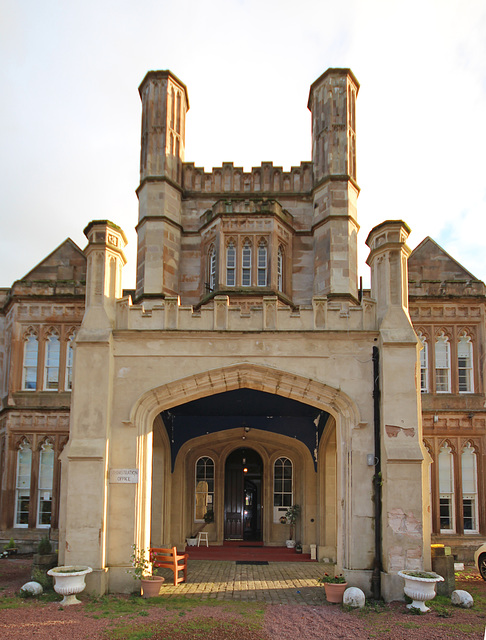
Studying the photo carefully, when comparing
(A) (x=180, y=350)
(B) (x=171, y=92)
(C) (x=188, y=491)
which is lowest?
(C) (x=188, y=491)

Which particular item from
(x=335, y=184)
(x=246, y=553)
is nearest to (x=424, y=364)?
(x=335, y=184)

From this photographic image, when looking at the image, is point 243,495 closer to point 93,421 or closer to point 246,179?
point 93,421

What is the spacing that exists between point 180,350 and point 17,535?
10291mm

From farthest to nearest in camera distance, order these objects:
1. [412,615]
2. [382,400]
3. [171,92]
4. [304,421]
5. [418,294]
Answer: [171,92]
[418,294]
[304,421]
[382,400]
[412,615]

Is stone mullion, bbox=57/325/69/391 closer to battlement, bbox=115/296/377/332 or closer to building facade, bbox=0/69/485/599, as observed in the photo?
building facade, bbox=0/69/485/599

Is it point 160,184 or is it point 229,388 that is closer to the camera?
point 229,388

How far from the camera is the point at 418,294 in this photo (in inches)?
801

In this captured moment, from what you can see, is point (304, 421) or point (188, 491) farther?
point (188, 491)

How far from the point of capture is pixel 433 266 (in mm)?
21438

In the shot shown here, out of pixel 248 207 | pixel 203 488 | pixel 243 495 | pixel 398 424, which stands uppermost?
pixel 248 207

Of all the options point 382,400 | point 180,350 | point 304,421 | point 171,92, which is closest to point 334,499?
point 304,421

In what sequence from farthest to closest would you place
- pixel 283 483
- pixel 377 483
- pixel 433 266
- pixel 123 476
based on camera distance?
pixel 433 266, pixel 283 483, pixel 123 476, pixel 377 483

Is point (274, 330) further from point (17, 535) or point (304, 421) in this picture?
point (17, 535)

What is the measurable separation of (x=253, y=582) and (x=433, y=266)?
39.8 feet
